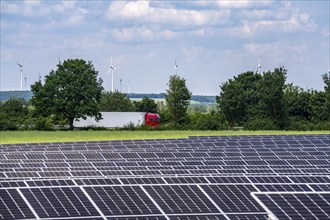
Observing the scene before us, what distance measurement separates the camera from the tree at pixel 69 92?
351ft

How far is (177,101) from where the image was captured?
118562 millimetres

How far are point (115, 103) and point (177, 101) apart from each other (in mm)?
28746

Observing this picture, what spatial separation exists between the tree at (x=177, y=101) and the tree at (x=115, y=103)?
24.0 metres

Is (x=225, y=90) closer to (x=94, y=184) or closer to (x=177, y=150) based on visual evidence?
(x=177, y=150)

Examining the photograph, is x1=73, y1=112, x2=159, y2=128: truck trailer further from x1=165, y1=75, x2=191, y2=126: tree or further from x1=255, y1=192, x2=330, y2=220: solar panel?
x1=255, y1=192, x2=330, y2=220: solar panel

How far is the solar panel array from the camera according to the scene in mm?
31812

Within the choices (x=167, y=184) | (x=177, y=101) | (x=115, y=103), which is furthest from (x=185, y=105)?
(x=167, y=184)

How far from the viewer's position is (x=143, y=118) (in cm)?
11725

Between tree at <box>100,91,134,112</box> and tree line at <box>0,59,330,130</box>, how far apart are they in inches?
699

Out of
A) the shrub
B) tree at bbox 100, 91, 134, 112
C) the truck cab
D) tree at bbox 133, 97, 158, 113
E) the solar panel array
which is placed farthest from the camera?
tree at bbox 100, 91, 134, 112

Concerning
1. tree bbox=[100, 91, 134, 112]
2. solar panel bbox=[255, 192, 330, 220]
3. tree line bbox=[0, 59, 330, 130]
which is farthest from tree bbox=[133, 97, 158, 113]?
solar panel bbox=[255, 192, 330, 220]

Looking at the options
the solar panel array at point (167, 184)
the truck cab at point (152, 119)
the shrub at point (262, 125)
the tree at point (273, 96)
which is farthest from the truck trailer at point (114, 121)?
the solar panel array at point (167, 184)

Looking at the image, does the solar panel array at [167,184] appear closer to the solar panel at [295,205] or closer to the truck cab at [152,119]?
the solar panel at [295,205]

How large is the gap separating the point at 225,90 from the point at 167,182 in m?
81.6
